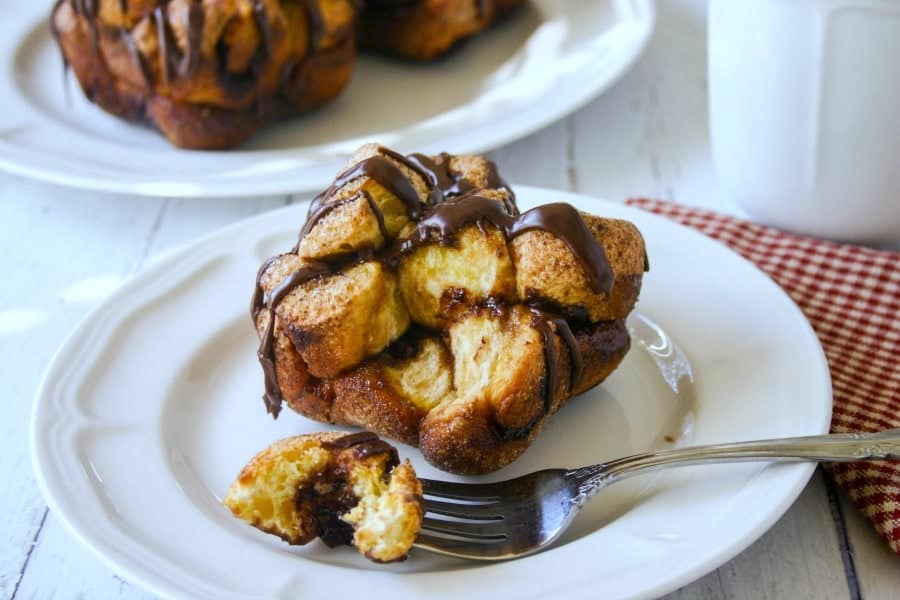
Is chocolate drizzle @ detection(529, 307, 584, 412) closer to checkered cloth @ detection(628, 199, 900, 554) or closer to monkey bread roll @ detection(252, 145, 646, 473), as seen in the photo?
monkey bread roll @ detection(252, 145, 646, 473)

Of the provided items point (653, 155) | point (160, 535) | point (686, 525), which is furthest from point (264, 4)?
point (686, 525)

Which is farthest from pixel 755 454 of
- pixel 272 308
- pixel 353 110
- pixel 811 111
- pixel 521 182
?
pixel 353 110

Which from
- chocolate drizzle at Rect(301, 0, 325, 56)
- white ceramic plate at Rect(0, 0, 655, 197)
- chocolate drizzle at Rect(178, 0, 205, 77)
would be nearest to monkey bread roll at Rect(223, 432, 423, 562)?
white ceramic plate at Rect(0, 0, 655, 197)

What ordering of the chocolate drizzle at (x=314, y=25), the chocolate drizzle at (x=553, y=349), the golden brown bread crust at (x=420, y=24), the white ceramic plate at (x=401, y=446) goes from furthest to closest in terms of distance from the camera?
the golden brown bread crust at (x=420, y=24) → the chocolate drizzle at (x=314, y=25) → the chocolate drizzle at (x=553, y=349) → the white ceramic plate at (x=401, y=446)

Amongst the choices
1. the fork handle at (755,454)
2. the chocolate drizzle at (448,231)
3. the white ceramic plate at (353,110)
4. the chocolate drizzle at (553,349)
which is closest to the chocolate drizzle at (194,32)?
the white ceramic plate at (353,110)

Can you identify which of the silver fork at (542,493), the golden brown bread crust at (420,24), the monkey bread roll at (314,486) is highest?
the monkey bread roll at (314,486)

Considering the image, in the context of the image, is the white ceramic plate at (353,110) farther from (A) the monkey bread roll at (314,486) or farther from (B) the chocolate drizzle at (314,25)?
(A) the monkey bread roll at (314,486)

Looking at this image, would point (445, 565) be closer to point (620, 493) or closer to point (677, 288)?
point (620, 493)
